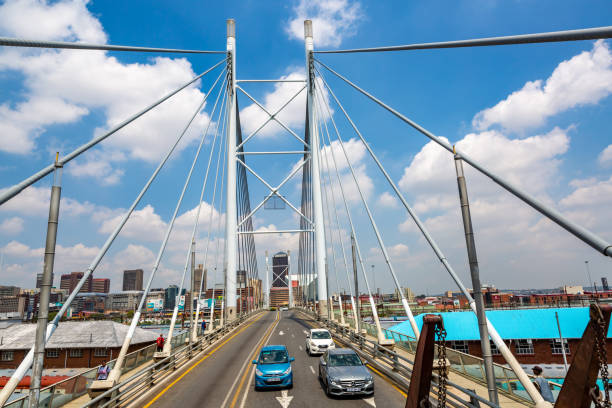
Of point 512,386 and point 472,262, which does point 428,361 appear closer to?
point 472,262

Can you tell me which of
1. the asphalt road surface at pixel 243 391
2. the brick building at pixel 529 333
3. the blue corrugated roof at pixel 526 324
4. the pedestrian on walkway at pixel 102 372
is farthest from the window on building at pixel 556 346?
the pedestrian on walkway at pixel 102 372

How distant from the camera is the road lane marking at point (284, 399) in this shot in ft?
40.9

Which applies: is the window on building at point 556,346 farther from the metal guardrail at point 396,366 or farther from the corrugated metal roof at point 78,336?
the corrugated metal roof at point 78,336

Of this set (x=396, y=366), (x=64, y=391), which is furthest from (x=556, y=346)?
(x=64, y=391)

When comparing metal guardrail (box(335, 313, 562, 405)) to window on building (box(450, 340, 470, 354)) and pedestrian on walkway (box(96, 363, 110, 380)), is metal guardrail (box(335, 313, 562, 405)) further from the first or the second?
window on building (box(450, 340, 470, 354))

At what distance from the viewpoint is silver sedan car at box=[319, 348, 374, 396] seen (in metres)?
12.7

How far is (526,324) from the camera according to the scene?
133 feet

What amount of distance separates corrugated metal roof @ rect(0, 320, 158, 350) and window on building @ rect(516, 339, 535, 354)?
40790 mm

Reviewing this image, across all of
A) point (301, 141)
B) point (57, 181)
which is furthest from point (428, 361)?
point (301, 141)

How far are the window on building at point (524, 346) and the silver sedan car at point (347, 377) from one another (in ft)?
108

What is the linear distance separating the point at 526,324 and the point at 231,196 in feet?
112

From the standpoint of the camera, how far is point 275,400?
1302 cm

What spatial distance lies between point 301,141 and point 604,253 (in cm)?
3822

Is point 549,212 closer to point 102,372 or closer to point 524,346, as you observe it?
point 102,372
